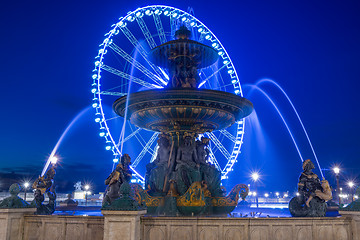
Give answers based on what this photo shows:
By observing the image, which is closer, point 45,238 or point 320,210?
point 45,238

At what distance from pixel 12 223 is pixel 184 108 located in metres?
6.07

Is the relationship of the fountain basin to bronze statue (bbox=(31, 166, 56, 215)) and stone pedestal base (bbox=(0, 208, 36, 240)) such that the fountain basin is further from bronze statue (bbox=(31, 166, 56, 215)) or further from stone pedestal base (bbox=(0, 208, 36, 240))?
stone pedestal base (bbox=(0, 208, 36, 240))

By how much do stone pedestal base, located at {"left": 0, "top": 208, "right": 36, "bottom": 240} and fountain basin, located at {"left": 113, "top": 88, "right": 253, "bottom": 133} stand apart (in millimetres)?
5153

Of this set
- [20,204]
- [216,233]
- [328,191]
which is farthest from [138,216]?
[328,191]

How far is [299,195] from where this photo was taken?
8.94m

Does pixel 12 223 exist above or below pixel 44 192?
below

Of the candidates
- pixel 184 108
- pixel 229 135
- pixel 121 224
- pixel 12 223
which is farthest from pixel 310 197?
pixel 229 135

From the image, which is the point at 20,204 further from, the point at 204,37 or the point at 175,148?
the point at 204,37

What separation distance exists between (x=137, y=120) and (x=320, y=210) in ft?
22.8

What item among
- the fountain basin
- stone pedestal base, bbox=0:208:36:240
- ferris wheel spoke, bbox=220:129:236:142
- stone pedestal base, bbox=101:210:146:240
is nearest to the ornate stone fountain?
the fountain basin

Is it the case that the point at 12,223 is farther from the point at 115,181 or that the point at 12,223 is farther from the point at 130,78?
the point at 130,78

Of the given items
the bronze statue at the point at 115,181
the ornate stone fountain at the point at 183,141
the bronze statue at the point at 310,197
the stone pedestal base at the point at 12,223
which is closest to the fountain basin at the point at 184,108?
the ornate stone fountain at the point at 183,141

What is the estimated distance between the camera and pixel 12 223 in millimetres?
7418

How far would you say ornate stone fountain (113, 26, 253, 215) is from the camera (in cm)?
1073
